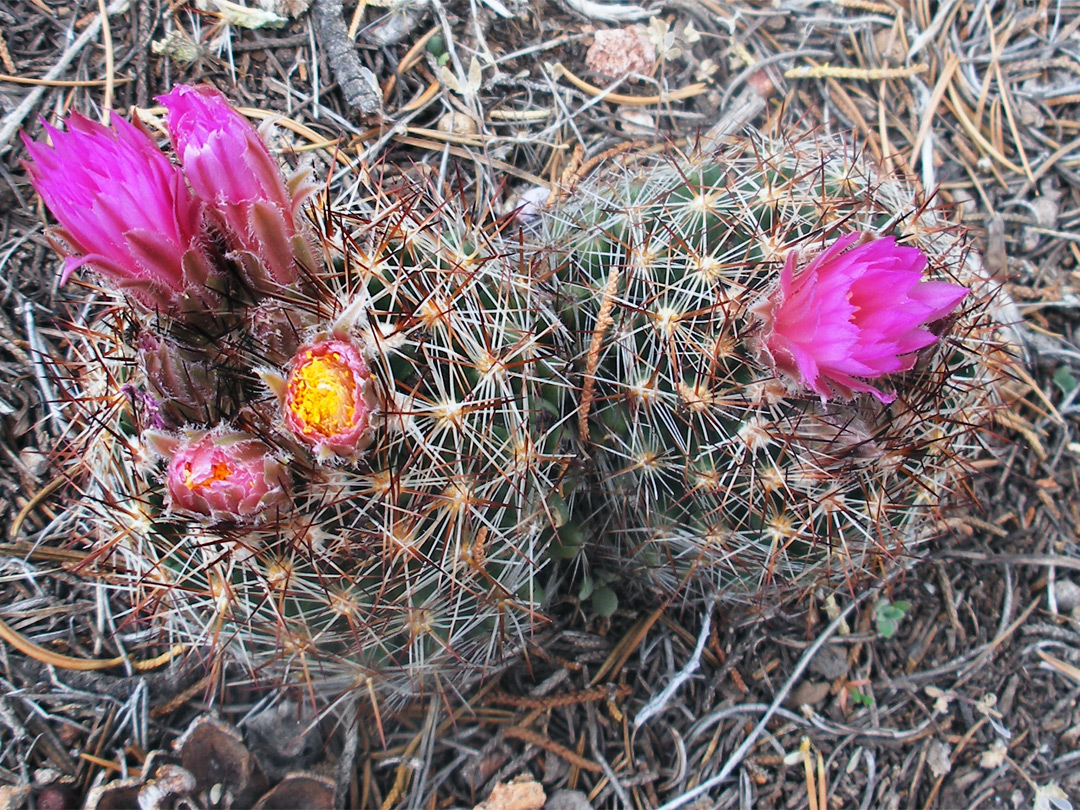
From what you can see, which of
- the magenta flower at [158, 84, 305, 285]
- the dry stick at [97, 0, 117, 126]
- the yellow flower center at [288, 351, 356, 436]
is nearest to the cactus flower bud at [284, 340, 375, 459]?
the yellow flower center at [288, 351, 356, 436]

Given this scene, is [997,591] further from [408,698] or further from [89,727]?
[89,727]

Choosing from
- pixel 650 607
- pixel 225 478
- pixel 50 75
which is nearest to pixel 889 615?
pixel 650 607

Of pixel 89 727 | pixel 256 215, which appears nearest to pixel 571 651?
pixel 89 727

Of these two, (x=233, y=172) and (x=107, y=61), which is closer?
(x=233, y=172)

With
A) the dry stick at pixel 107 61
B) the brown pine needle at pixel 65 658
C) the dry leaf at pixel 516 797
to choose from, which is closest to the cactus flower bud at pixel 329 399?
the brown pine needle at pixel 65 658

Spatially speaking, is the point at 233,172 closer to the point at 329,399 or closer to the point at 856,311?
the point at 329,399
